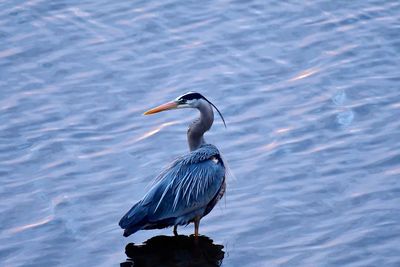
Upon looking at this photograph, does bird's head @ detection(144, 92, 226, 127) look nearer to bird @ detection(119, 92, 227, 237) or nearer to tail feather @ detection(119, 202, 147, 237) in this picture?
bird @ detection(119, 92, 227, 237)

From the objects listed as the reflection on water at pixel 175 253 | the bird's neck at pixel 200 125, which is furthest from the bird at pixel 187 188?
the reflection on water at pixel 175 253

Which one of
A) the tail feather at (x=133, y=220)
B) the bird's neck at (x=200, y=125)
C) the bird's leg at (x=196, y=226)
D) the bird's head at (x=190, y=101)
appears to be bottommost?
the bird's leg at (x=196, y=226)

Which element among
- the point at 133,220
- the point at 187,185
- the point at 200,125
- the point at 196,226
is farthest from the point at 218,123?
the point at 133,220

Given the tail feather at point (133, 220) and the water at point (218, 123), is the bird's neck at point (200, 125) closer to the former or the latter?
the water at point (218, 123)

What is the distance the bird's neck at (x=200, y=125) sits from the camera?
Result: 11945 mm

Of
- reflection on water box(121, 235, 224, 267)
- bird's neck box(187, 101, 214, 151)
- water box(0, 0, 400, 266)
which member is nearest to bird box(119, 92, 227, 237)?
bird's neck box(187, 101, 214, 151)

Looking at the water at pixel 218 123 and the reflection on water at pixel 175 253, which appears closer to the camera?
the reflection on water at pixel 175 253

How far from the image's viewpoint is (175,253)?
1143 centimetres

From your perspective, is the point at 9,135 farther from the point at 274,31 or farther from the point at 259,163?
the point at 274,31

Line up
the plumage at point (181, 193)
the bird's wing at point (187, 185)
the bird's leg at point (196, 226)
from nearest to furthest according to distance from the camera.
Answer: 1. the plumage at point (181, 193)
2. the bird's wing at point (187, 185)
3. the bird's leg at point (196, 226)

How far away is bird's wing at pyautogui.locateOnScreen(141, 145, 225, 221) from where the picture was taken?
37.1 feet

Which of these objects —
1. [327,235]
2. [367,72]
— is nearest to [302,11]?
[367,72]

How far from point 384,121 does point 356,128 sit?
1.42 feet

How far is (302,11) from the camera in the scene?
53.3ft
